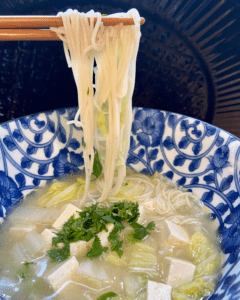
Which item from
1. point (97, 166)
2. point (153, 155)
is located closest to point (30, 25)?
point (97, 166)

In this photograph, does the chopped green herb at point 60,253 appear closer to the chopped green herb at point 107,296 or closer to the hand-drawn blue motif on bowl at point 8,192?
the chopped green herb at point 107,296

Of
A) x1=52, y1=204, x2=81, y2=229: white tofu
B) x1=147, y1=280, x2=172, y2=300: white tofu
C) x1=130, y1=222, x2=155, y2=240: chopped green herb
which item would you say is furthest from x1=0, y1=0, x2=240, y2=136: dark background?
x1=147, y1=280, x2=172, y2=300: white tofu

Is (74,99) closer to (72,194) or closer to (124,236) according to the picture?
(72,194)

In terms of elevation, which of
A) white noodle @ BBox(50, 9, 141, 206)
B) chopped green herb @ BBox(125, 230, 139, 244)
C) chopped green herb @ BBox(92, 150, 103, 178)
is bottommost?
chopped green herb @ BBox(125, 230, 139, 244)

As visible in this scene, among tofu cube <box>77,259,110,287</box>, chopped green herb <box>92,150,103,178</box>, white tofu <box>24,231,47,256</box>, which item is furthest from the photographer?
chopped green herb <box>92,150,103,178</box>

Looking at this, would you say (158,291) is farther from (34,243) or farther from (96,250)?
(34,243)

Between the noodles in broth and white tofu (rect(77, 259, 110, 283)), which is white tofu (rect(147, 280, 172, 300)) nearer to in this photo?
the noodles in broth

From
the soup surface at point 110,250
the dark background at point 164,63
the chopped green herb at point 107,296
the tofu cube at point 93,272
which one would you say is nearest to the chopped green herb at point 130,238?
the soup surface at point 110,250
